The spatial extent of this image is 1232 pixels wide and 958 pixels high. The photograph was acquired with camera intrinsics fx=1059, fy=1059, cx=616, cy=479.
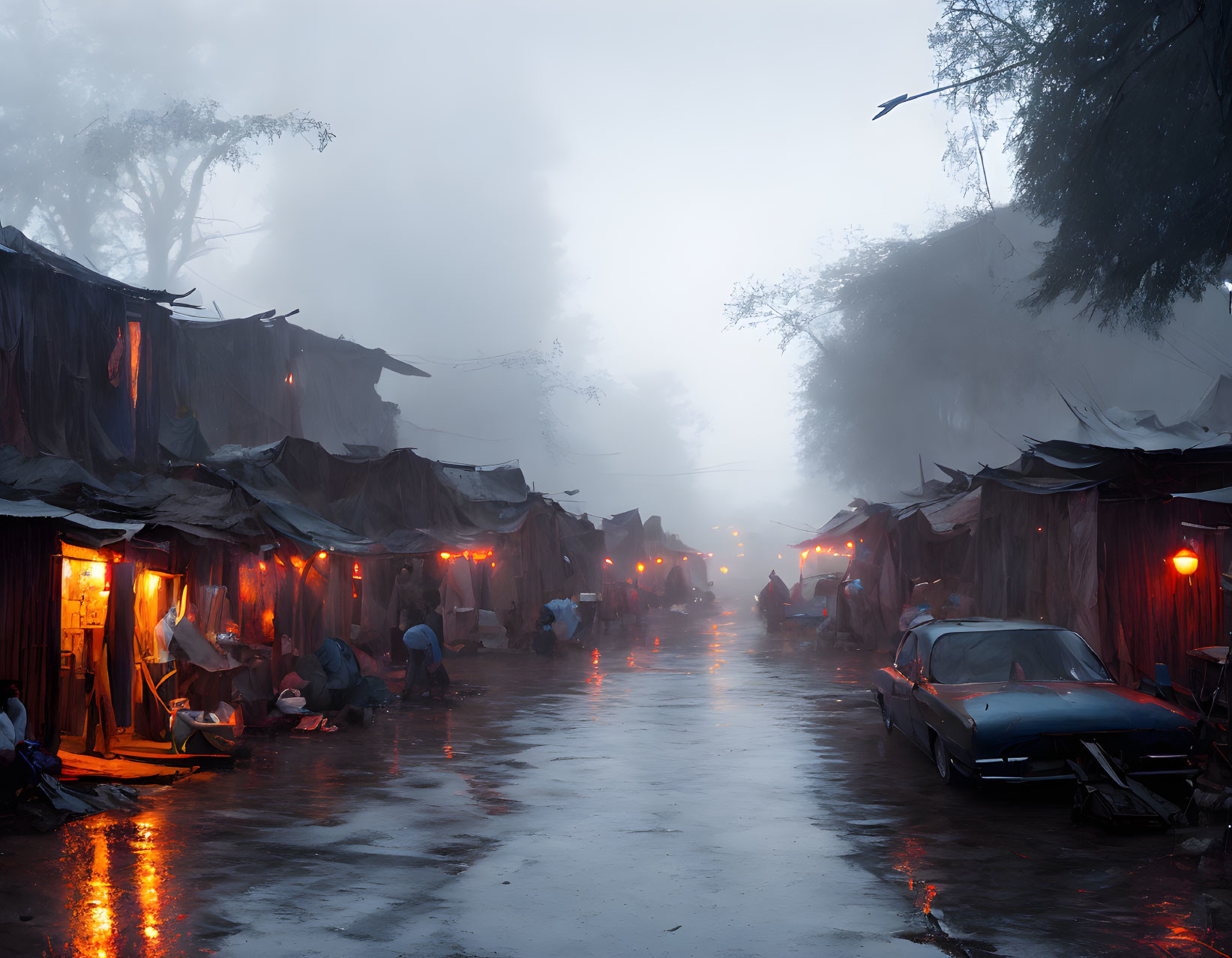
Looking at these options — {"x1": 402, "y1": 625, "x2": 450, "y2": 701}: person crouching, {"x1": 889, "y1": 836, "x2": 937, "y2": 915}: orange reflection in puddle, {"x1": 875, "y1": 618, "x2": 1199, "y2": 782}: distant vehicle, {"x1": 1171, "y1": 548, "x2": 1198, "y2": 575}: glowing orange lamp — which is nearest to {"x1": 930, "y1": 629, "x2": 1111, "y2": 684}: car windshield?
{"x1": 875, "y1": 618, "x2": 1199, "y2": 782}: distant vehicle

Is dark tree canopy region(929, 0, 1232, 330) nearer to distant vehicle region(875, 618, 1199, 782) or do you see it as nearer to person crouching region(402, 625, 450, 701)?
distant vehicle region(875, 618, 1199, 782)

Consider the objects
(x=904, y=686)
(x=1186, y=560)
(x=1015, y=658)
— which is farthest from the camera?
(x=1186, y=560)

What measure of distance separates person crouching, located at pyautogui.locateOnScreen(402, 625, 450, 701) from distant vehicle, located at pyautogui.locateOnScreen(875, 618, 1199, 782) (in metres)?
8.66

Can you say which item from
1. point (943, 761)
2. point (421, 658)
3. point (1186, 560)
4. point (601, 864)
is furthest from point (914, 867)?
point (421, 658)

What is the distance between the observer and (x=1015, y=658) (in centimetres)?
1100

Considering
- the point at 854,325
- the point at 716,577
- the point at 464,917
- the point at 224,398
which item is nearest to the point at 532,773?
the point at 464,917

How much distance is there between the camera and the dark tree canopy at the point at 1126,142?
39.0ft

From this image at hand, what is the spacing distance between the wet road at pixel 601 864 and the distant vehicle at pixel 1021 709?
1.53 ft

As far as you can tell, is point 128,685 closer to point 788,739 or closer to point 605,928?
point 788,739

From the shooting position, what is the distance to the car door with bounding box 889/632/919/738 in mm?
11633

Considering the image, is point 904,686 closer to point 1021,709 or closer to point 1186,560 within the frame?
point 1021,709

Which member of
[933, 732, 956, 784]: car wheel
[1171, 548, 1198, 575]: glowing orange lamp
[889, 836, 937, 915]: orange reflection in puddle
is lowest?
[889, 836, 937, 915]: orange reflection in puddle

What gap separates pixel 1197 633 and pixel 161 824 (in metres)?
13.7

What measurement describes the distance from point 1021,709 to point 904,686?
2.57 metres
